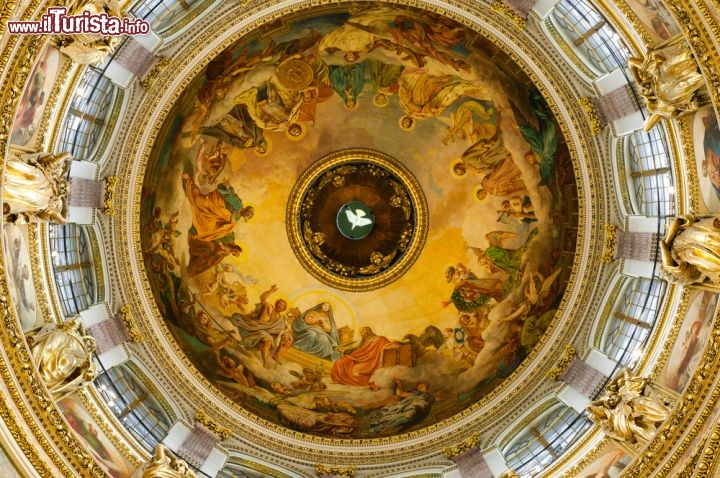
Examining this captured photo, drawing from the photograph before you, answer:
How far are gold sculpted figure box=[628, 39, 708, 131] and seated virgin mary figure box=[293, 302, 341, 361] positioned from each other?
13591mm

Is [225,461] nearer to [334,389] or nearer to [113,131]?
[334,389]

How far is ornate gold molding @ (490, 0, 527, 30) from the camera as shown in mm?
16109

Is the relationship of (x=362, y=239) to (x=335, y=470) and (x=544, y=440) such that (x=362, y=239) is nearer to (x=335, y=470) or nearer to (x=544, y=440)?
(x=335, y=470)

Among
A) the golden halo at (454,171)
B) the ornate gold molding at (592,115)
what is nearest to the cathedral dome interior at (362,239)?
the ornate gold molding at (592,115)

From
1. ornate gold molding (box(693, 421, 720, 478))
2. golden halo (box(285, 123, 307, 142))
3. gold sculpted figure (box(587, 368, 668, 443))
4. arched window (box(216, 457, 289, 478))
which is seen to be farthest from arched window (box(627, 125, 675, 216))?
arched window (box(216, 457, 289, 478))

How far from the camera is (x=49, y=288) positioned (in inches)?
584

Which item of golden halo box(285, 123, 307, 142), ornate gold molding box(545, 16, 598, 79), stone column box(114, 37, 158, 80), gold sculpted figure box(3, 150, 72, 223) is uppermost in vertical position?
golden halo box(285, 123, 307, 142)

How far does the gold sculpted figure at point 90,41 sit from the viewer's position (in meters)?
12.3

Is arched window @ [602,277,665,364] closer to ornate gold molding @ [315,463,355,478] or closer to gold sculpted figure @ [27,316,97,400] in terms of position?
ornate gold molding @ [315,463,355,478]

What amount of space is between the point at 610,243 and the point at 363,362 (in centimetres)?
971

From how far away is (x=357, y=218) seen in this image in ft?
76.6

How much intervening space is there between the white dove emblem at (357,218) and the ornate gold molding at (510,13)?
30.8 feet

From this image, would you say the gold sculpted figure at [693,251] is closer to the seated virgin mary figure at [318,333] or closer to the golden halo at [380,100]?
the golden halo at [380,100]

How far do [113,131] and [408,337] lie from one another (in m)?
12.2
